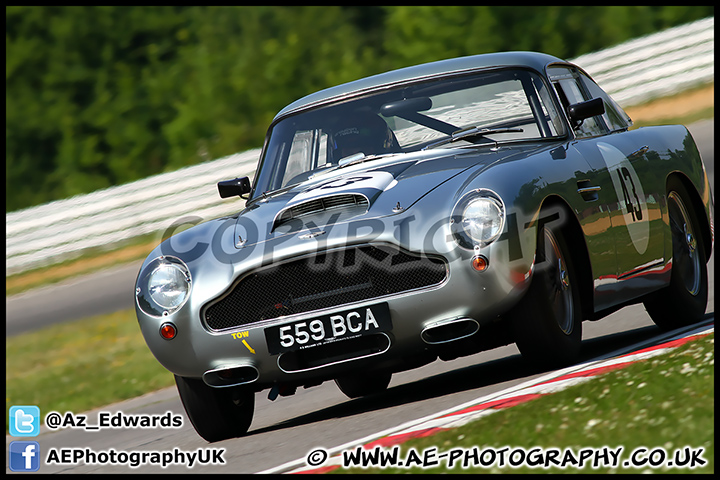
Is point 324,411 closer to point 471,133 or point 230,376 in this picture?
point 230,376

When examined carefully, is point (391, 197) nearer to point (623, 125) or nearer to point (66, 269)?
point (623, 125)

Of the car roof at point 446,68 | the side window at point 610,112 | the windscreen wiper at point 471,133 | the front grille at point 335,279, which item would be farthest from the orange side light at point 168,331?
the side window at point 610,112

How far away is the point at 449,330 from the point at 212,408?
130 centimetres

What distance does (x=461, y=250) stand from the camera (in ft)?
14.5

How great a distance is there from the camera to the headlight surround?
444 centimetres

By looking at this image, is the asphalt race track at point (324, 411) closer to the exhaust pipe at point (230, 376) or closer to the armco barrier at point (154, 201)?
the exhaust pipe at point (230, 376)

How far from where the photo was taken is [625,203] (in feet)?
17.7

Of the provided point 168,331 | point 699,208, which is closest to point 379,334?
point 168,331

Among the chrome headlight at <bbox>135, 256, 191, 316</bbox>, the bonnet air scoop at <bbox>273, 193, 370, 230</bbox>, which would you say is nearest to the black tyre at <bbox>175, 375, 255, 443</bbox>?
the chrome headlight at <bbox>135, 256, 191, 316</bbox>

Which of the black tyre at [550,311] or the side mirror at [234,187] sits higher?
the side mirror at [234,187]

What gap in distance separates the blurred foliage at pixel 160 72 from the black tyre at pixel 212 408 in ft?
82.0

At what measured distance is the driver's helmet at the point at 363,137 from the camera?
5730 mm

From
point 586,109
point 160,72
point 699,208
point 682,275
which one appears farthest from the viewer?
point 160,72

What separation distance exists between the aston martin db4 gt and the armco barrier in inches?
357
